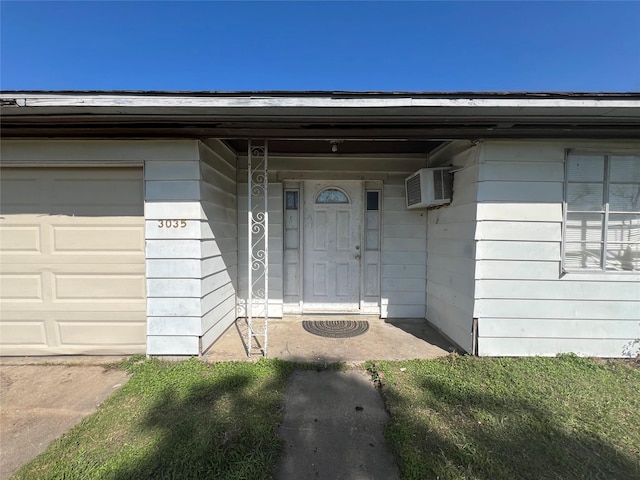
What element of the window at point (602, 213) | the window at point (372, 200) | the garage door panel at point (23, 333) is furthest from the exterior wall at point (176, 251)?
the window at point (602, 213)

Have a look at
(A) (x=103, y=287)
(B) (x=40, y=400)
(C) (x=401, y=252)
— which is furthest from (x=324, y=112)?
(B) (x=40, y=400)

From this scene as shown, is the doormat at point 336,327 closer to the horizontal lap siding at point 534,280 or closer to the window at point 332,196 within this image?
the horizontal lap siding at point 534,280

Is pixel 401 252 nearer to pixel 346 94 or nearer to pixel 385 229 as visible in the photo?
pixel 385 229

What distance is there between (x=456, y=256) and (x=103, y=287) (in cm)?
397

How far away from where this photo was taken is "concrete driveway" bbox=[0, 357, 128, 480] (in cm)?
186

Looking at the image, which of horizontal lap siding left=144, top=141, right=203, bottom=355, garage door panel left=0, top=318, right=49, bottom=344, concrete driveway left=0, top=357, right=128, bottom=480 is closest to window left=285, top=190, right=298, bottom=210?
horizontal lap siding left=144, top=141, right=203, bottom=355

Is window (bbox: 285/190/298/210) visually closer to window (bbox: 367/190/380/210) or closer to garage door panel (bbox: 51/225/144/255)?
window (bbox: 367/190/380/210)

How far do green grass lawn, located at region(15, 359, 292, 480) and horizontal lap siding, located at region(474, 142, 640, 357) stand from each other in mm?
2377

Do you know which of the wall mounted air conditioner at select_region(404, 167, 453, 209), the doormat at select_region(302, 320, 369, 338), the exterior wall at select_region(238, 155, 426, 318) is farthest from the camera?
the exterior wall at select_region(238, 155, 426, 318)

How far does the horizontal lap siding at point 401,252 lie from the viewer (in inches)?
165

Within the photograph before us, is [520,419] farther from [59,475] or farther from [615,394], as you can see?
[59,475]

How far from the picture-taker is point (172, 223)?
114 inches

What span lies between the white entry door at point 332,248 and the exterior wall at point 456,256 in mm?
1100

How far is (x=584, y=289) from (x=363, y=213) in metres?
2.67
